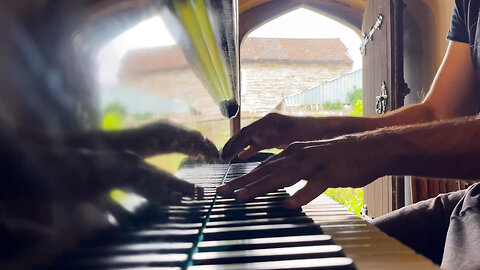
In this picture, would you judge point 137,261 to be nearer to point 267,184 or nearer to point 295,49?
point 267,184

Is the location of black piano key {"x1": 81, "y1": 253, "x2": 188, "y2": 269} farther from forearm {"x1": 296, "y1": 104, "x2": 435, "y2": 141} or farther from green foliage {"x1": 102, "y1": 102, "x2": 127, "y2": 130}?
forearm {"x1": 296, "y1": 104, "x2": 435, "y2": 141}

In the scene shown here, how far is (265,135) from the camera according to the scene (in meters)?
1.03

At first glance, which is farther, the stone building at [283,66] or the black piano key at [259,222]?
the stone building at [283,66]

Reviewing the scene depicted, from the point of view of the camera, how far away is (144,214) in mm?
345

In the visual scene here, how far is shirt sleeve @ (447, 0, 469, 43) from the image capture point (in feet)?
4.13

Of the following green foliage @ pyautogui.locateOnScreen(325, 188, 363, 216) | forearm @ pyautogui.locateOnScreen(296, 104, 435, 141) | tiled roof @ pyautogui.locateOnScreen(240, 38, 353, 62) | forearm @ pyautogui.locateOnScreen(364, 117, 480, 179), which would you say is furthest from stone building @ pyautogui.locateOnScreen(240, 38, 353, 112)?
forearm @ pyautogui.locateOnScreen(364, 117, 480, 179)

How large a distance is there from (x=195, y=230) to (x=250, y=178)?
0.18 meters

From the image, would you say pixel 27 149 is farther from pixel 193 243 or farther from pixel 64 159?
pixel 193 243

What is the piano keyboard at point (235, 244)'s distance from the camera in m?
0.29

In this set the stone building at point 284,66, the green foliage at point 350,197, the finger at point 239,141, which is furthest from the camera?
the stone building at point 284,66

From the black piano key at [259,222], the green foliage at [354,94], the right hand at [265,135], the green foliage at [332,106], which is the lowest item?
the black piano key at [259,222]

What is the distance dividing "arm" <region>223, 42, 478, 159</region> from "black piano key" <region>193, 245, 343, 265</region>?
0.63 meters

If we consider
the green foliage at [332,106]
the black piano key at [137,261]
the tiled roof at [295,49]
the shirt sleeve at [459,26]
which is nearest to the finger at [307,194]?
the black piano key at [137,261]

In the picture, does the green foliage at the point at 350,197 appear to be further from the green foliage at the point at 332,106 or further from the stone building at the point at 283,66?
the green foliage at the point at 332,106
